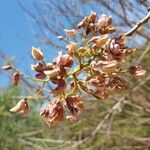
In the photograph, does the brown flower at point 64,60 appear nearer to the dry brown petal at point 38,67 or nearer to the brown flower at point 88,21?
the dry brown petal at point 38,67

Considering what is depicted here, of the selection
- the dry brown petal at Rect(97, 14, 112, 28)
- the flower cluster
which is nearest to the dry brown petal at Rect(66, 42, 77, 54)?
the flower cluster

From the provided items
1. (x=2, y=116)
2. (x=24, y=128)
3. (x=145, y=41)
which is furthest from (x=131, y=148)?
(x=2, y=116)

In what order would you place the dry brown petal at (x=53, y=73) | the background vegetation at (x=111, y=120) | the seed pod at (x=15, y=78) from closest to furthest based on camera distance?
1. the dry brown petal at (x=53, y=73)
2. the seed pod at (x=15, y=78)
3. the background vegetation at (x=111, y=120)

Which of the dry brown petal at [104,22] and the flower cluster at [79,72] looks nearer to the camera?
the flower cluster at [79,72]

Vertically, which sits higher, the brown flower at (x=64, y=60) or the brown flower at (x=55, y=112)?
the brown flower at (x=64, y=60)

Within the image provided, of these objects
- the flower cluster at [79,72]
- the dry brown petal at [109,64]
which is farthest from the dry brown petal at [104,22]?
the dry brown petal at [109,64]

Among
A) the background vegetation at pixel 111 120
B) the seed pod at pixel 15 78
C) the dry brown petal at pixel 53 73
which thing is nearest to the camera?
the dry brown petal at pixel 53 73

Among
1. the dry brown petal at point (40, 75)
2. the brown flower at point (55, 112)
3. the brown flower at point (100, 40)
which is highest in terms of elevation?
the brown flower at point (100, 40)

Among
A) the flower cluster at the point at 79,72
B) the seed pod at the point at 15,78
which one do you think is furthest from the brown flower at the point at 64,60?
the seed pod at the point at 15,78
